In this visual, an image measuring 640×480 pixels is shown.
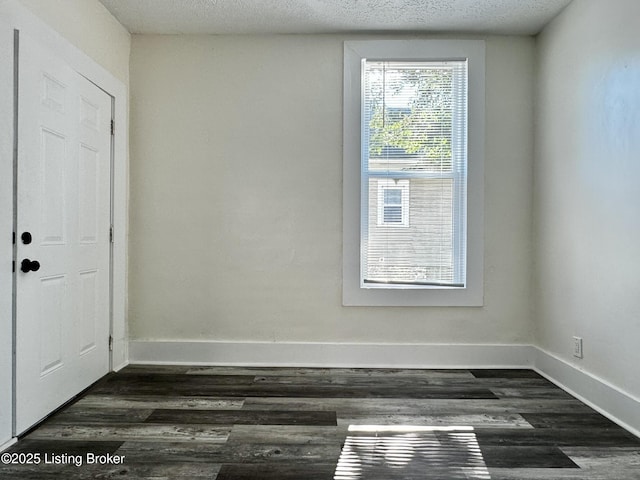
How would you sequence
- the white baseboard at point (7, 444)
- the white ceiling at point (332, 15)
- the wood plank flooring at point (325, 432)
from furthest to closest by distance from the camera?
the white ceiling at point (332, 15) → the white baseboard at point (7, 444) → the wood plank flooring at point (325, 432)

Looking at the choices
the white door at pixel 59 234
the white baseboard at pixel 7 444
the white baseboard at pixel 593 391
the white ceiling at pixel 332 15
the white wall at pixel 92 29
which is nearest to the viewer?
the white baseboard at pixel 7 444

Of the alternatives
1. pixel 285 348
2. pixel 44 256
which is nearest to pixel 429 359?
pixel 285 348

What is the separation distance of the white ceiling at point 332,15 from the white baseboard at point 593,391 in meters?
2.44

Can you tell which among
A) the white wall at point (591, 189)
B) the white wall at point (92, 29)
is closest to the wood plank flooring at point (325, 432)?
the white wall at point (591, 189)

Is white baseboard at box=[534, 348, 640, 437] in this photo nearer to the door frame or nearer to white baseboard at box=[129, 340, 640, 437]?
white baseboard at box=[129, 340, 640, 437]

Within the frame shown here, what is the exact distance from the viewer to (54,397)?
2539 millimetres

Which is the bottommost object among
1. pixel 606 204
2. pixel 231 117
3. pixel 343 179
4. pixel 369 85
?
pixel 606 204

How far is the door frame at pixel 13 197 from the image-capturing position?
2.12 m

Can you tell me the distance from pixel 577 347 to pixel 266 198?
241 centimetres

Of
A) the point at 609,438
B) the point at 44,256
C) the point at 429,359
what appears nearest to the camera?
the point at 609,438

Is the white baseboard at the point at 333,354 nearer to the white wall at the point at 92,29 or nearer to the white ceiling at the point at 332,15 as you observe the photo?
the white wall at the point at 92,29

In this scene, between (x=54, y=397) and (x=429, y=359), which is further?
(x=429, y=359)

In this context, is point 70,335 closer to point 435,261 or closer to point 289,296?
point 289,296

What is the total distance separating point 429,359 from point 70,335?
251 centimetres
